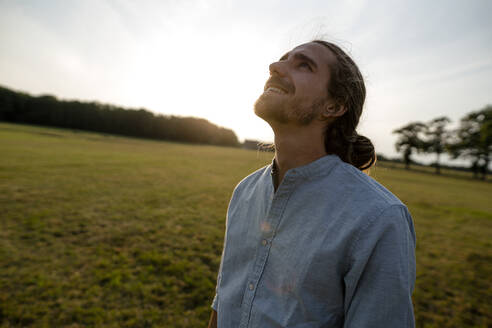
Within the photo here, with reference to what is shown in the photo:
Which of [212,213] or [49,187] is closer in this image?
[212,213]

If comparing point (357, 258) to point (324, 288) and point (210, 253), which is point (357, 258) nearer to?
point (324, 288)

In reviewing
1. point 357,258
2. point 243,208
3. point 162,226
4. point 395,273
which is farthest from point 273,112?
point 162,226

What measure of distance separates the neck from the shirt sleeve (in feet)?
2.42

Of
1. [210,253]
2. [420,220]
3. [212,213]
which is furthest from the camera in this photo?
[420,220]

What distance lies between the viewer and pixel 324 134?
1.86 m

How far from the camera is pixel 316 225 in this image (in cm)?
132

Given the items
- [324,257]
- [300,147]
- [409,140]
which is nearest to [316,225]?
Result: [324,257]

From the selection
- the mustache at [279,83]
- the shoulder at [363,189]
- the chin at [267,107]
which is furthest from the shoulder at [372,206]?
the mustache at [279,83]

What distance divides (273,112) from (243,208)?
0.80 meters

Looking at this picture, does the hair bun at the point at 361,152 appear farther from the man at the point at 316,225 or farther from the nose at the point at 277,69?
the nose at the point at 277,69

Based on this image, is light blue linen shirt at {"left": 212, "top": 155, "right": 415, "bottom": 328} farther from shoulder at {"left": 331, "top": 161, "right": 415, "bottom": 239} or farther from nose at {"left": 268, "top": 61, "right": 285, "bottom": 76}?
nose at {"left": 268, "top": 61, "right": 285, "bottom": 76}

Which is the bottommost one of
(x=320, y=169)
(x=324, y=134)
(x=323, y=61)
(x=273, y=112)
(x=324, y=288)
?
(x=324, y=288)

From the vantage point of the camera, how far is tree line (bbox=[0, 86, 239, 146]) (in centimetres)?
6606

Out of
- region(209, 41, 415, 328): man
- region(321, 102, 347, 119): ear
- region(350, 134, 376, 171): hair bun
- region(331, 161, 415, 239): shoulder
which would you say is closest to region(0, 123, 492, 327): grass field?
region(350, 134, 376, 171): hair bun
